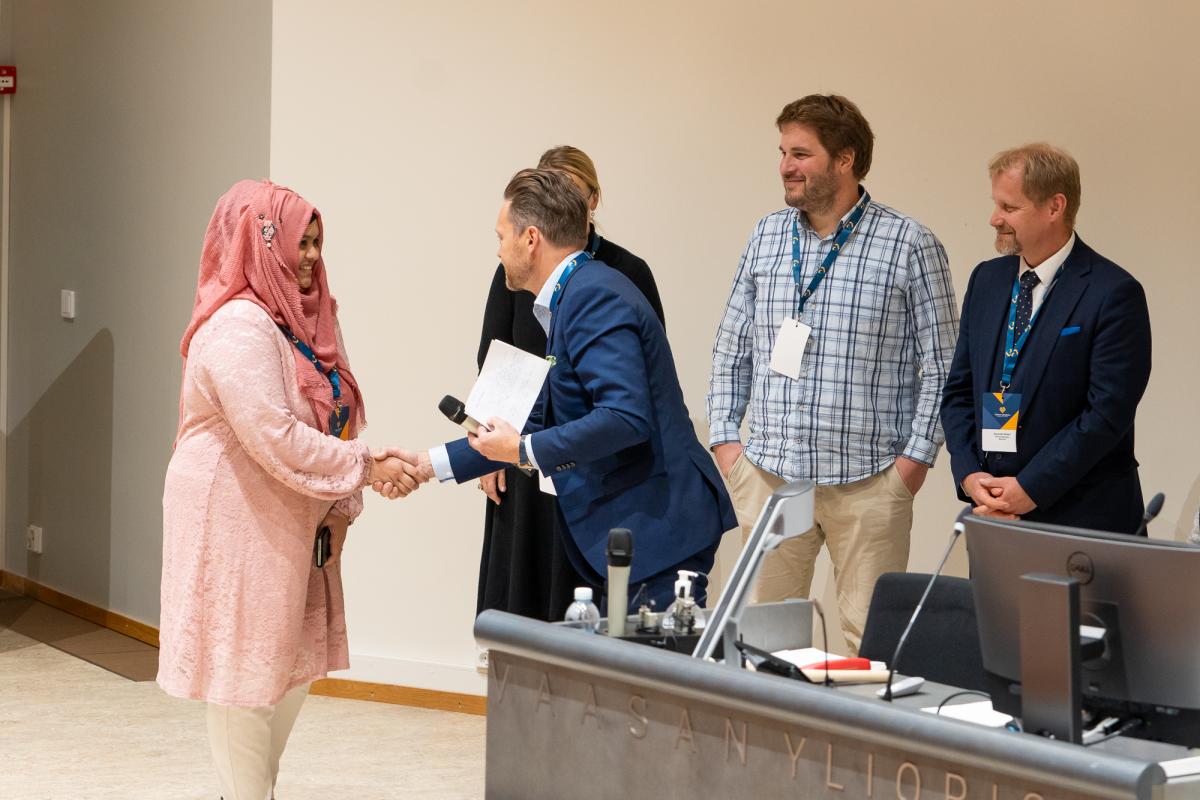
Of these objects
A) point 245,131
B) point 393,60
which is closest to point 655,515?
point 393,60

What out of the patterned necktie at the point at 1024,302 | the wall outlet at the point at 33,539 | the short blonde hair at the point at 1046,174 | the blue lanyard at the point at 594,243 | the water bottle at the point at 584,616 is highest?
the short blonde hair at the point at 1046,174

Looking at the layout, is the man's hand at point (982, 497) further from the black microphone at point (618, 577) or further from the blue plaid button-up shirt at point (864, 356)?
the black microphone at point (618, 577)

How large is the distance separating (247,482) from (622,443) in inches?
36.6

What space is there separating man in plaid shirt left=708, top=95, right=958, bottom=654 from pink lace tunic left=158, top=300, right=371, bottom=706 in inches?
50.8

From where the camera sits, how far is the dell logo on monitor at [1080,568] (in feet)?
6.86

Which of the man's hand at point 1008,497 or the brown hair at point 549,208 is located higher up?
the brown hair at point 549,208

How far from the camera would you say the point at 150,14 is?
5.89 m

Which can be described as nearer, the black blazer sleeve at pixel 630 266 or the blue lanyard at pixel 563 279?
the blue lanyard at pixel 563 279

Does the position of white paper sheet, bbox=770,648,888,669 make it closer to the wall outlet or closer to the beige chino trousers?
the beige chino trousers

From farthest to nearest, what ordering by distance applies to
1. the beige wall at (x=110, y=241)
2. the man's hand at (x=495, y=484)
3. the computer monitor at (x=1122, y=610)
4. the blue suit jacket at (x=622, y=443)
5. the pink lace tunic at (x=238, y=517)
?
the beige wall at (x=110, y=241) → the man's hand at (x=495, y=484) → the pink lace tunic at (x=238, y=517) → the blue suit jacket at (x=622, y=443) → the computer monitor at (x=1122, y=610)

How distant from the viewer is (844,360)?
395cm

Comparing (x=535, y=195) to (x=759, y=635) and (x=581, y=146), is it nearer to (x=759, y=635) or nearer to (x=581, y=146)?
(x=759, y=635)

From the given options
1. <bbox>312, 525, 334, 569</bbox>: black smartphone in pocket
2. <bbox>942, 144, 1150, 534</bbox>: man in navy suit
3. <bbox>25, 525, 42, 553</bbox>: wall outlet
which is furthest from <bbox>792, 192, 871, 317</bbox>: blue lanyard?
<bbox>25, 525, 42, 553</bbox>: wall outlet

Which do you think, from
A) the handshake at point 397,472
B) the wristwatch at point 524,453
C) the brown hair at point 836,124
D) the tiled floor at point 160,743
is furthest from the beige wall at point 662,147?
the wristwatch at point 524,453
